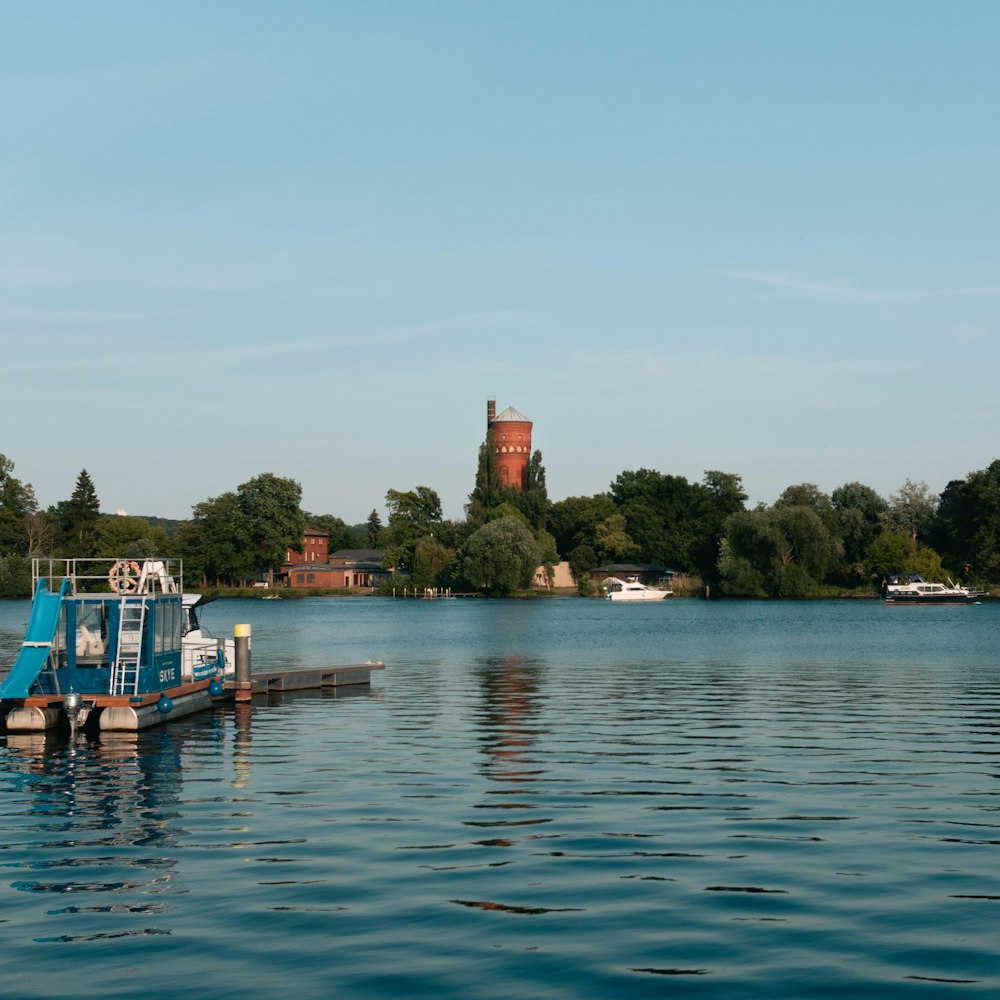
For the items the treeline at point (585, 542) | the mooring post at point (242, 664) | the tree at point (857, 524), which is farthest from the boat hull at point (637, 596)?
the mooring post at point (242, 664)

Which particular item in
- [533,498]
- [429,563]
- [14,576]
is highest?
[533,498]

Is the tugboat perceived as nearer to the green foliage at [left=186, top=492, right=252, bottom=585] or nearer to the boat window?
the boat window

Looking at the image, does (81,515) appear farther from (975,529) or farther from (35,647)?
(35,647)

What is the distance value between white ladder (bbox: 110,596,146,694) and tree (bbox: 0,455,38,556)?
528ft

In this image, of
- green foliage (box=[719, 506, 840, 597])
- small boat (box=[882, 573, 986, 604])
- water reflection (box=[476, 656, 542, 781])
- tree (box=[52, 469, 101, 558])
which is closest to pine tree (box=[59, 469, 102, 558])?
tree (box=[52, 469, 101, 558])

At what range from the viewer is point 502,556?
168375 millimetres

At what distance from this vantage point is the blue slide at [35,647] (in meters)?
31.7

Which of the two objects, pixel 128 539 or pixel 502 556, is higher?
pixel 128 539

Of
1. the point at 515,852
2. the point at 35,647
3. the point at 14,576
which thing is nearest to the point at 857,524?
the point at 14,576

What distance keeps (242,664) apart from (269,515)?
151571mm

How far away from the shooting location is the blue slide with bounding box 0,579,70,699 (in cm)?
3169

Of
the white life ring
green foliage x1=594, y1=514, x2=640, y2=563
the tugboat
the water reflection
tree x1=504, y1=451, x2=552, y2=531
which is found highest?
tree x1=504, y1=451, x2=552, y2=531

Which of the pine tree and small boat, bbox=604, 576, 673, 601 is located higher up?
the pine tree

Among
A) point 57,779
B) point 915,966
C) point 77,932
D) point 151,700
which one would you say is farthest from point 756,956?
point 151,700
